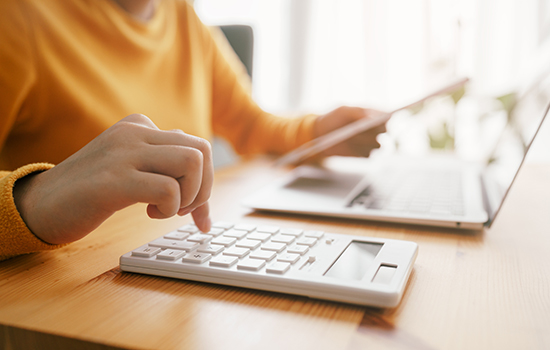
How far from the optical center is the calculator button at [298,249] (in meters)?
0.32

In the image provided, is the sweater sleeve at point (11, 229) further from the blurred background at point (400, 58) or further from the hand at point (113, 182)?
the blurred background at point (400, 58)

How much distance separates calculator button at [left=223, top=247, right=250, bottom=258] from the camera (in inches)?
12.6

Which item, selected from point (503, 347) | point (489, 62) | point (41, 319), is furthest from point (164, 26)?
point (489, 62)

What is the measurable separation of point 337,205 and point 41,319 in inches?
14.2

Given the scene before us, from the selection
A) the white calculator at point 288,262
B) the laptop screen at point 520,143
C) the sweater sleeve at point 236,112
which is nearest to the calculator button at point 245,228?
the white calculator at point 288,262

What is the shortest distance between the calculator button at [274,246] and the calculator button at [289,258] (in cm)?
1

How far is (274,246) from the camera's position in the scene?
1.10 ft

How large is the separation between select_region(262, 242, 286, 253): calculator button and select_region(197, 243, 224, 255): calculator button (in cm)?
4

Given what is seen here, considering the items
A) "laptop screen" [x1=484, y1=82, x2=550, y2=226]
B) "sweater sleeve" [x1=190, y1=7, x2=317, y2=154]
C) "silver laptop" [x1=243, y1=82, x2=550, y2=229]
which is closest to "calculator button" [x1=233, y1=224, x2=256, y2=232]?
"silver laptop" [x1=243, y1=82, x2=550, y2=229]

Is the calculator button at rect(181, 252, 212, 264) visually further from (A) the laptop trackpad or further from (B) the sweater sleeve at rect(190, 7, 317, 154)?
(B) the sweater sleeve at rect(190, 7, 317, 154)

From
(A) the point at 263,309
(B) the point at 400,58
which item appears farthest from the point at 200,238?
(B) the point at 400,58

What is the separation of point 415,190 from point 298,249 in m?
0.33

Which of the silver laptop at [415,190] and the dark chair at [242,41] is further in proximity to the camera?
the dark chair at [242,41]

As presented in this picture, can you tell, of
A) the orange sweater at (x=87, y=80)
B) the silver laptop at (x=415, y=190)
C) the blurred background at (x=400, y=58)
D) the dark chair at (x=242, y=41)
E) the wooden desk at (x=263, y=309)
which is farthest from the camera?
the blurred background at (x=400, y=58)
